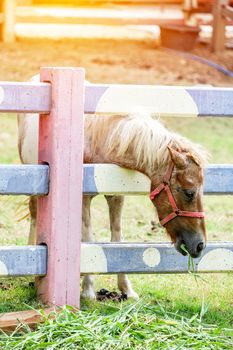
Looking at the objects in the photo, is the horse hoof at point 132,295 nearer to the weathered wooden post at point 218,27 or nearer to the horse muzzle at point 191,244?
the horse muzzle at point 191,244

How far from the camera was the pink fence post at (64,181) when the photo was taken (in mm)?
5070

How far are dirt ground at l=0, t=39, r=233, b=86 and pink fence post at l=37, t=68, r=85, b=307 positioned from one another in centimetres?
918

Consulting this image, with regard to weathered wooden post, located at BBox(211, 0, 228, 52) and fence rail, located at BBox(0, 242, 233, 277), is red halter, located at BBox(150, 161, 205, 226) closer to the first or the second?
fence rail, located at BBox(0, 242, 233, 277)

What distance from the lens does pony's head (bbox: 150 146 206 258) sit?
5.16 m

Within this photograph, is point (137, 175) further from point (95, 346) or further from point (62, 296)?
point (95, 346)

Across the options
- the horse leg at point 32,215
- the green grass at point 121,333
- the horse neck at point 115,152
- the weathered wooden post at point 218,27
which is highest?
the weathered wooden post at point 218,27

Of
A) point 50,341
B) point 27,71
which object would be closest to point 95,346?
point 50,341

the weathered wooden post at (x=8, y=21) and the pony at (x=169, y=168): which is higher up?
the weathered wooden post at (x=8, y=21)

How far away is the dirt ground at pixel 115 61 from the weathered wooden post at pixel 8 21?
0.21 meters

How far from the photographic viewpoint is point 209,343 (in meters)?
4.61

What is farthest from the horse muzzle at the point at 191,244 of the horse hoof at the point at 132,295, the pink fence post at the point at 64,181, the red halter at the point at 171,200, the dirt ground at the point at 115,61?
the dirt ground at the point at 115,61

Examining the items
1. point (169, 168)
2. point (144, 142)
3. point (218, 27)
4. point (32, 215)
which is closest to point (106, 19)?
point (218, 27)

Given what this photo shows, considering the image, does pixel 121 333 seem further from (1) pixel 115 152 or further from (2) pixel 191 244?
(1) pixel 115 152

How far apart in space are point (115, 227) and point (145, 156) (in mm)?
1117
